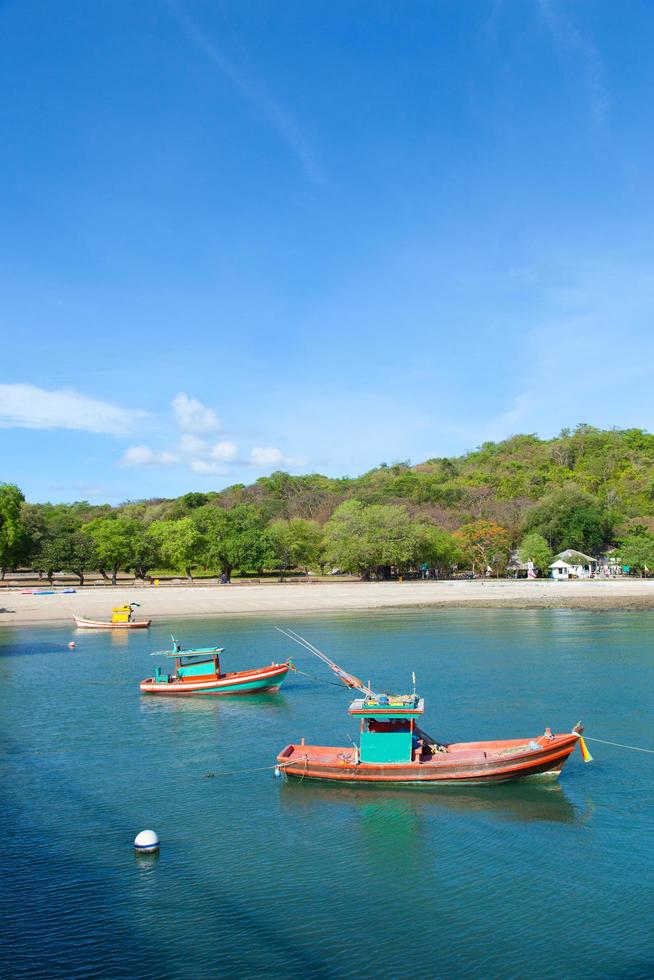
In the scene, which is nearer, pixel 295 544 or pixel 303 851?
pixel 303 851

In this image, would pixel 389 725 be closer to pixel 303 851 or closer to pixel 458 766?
pixel 458 766

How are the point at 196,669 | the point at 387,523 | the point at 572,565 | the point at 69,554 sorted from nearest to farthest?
the point at 196,669 → the point at 69,554 → the point at 387,523 → the point at 572,565

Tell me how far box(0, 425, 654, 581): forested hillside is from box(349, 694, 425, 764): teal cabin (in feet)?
206

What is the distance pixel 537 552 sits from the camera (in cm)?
10100

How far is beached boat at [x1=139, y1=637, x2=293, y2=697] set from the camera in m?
31.6

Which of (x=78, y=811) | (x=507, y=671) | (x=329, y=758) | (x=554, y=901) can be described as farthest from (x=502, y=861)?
(x=507, y=671)

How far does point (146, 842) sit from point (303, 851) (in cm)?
327

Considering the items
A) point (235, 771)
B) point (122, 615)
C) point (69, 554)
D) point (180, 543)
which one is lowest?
point (235, 771)

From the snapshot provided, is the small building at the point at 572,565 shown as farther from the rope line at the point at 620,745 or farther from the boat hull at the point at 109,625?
the rope line at the point at 620,745

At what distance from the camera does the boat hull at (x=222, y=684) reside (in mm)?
31594

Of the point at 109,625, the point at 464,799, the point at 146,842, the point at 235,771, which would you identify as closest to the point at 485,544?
the point at 109,625

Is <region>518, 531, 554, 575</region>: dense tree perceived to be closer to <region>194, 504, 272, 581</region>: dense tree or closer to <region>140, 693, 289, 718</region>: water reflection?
<region>194, 504, 272, 581</region>: dense tree

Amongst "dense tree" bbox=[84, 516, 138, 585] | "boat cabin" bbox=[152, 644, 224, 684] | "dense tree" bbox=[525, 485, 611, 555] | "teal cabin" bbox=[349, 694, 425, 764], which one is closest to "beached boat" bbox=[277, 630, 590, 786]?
"teal cabin" bbox=[349, 694, 425, 764]

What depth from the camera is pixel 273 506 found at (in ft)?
441
